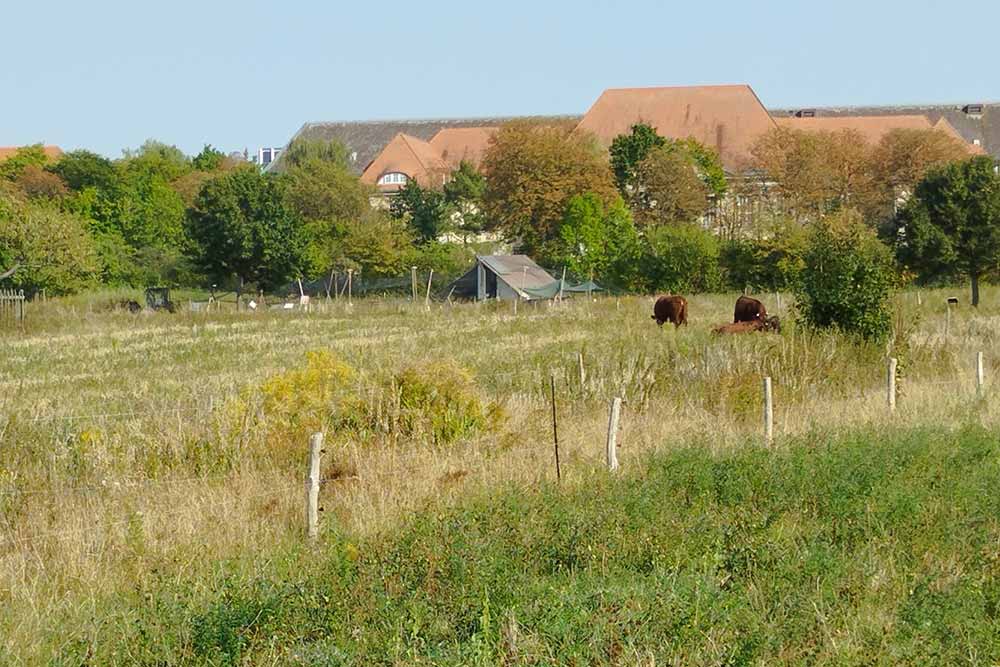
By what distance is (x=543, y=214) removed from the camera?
71.7 metres

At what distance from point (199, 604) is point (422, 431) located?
248 inches

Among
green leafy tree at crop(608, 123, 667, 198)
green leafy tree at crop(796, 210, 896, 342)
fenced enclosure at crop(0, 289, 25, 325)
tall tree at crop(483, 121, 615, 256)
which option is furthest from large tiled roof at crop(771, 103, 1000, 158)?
green leafy tree at crop(796, 210, 896, 342)

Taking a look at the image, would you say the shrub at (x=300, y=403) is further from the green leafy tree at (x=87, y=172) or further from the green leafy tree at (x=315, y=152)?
the green leafy tree at (x=315, y=152)

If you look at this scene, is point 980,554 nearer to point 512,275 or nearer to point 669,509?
point 669,509

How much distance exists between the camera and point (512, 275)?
59.4 meters

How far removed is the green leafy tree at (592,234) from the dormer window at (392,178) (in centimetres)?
3486

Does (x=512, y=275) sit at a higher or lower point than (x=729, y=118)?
lower

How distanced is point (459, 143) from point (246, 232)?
2111 inches

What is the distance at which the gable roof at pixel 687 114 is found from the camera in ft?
334

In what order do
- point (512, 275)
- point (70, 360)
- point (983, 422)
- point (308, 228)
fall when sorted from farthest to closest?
point (308, 228)
point (512, 275)
point (70, 360)
point (983, 422)

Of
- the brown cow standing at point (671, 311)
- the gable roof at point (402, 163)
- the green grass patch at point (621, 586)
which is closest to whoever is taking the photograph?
the green grass patch at point (621, 586)

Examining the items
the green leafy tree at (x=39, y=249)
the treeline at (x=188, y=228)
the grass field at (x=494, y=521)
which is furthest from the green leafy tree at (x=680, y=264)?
the grass field at (x=494, y=521)

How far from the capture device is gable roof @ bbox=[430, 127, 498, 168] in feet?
357

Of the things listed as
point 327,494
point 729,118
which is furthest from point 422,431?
point 729,118
